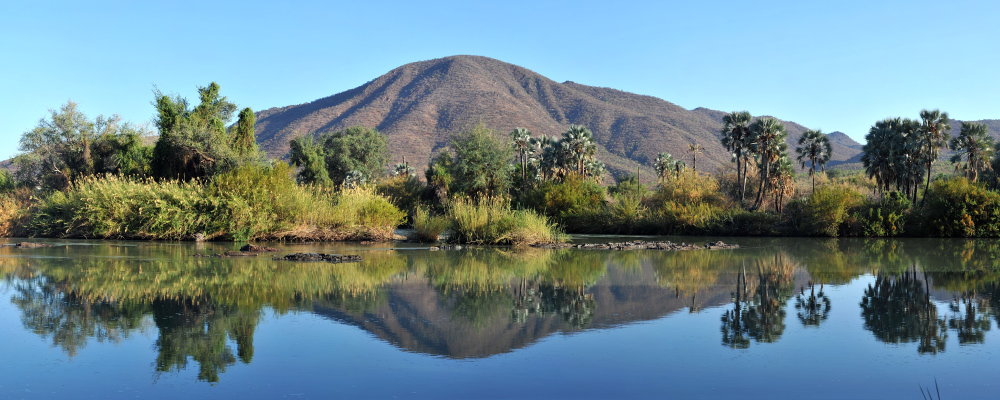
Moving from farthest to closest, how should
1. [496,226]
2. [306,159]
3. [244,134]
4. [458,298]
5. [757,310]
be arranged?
[306,159] < [244,134] < [496,226] < [458,298] < [757,310]

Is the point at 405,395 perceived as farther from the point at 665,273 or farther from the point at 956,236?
the point at 956,236

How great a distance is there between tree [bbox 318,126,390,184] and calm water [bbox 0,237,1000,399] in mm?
58668

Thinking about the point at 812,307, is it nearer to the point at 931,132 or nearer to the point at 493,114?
the point at 931,132

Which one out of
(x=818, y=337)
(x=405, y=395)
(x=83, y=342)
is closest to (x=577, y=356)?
(x=405, y=395)

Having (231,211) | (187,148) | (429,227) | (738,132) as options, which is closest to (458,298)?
(429,227)

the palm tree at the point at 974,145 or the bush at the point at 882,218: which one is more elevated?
the palm tree at the point at 974,145

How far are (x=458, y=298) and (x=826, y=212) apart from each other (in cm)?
3034

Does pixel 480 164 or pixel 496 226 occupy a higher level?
pixel 480 164

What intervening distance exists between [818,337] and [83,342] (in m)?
7.72

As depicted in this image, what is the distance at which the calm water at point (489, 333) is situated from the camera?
552cm

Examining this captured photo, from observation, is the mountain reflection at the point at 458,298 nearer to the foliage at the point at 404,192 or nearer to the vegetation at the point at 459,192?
the vegetation at the point at 459,192

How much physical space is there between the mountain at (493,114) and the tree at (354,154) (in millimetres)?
33876

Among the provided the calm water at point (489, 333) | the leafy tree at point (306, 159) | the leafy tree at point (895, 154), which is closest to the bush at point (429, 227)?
the calm water at point (489, 333)

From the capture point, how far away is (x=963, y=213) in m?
33.9
